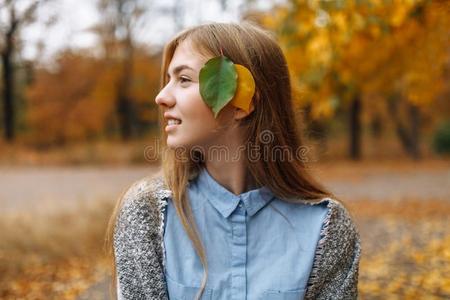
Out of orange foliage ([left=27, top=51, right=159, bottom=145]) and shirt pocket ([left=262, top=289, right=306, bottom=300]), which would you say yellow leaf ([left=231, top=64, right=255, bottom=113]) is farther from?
orange foliage ([left=27, top=51, right=159, bottom=145])

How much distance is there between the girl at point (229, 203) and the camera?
1.57 m

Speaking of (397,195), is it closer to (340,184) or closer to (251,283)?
(340,184)

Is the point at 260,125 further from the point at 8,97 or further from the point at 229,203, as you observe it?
the point at 8,97

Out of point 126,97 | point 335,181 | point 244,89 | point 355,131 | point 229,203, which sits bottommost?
point 335,181

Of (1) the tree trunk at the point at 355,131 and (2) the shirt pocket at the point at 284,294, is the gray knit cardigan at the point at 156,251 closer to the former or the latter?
(2) the shirt pocket at the point at 284,294

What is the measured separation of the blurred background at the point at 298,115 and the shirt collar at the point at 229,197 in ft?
1.09

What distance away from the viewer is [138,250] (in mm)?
1574

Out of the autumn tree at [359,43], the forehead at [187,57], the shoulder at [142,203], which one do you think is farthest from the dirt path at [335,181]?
the forehead at [187,57]

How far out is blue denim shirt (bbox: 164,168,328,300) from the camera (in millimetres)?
1555

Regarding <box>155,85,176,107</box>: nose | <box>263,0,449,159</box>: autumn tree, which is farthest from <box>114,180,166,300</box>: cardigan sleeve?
<box>263,0,449,159</box>: autumn tree

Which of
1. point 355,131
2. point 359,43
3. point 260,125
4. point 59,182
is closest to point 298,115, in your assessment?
point 260,125

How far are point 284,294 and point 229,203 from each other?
0.33 metres

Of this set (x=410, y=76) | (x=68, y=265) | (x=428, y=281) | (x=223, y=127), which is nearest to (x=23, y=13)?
(x=68, y=265)

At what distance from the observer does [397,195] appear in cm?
1130
